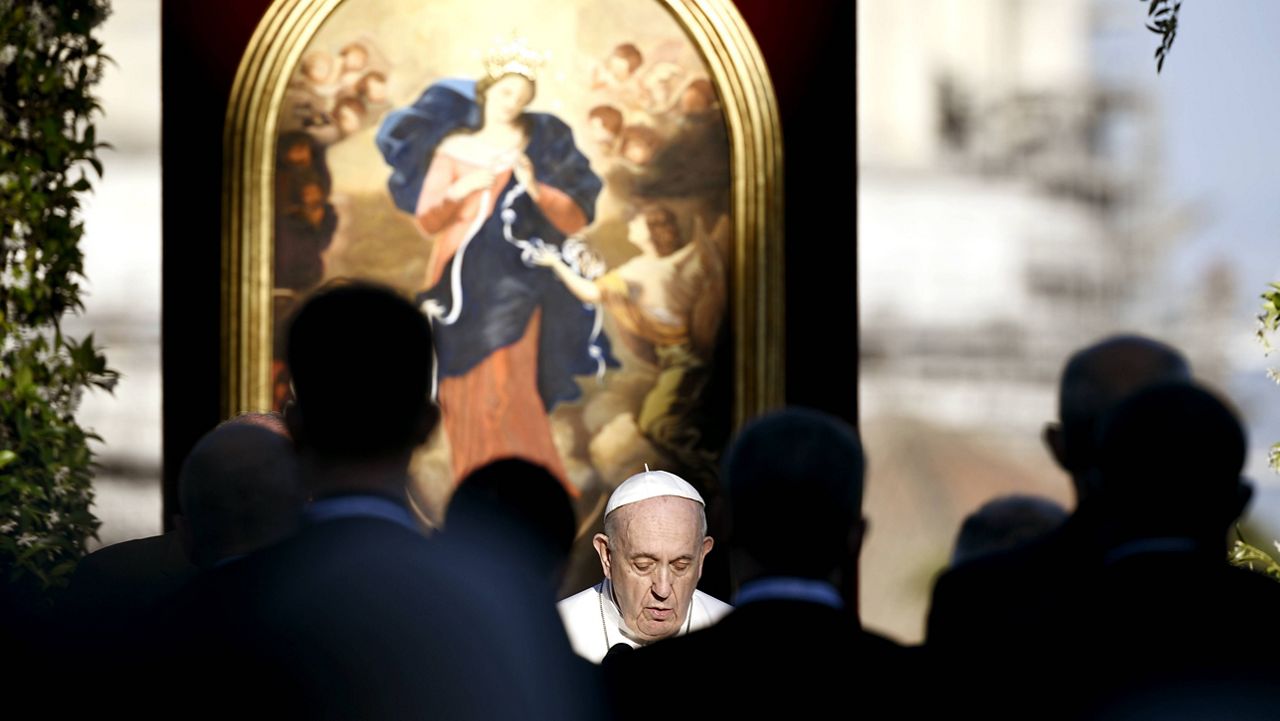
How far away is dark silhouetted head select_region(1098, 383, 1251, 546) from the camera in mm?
2566

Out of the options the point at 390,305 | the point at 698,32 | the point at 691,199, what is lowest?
the point at 390,305

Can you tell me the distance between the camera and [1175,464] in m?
2.58

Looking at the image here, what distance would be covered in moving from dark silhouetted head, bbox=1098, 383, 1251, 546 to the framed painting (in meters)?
5.10

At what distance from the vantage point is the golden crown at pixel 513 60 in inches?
306

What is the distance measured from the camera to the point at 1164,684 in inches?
98.0

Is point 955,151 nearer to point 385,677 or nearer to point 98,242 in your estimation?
point 98,242

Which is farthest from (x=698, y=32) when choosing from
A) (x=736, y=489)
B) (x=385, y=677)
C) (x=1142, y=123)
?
(x=385, y=677)

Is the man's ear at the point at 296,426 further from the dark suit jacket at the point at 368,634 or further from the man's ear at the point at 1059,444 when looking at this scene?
the man's ear at the point at 1059,444

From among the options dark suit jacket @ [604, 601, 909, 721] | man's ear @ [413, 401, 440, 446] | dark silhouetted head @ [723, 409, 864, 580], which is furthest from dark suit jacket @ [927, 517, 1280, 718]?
man's ear @ [413, 401, 440, 446]

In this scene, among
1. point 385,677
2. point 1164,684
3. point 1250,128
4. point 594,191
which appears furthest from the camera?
point 594,191

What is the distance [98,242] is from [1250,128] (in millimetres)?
5130

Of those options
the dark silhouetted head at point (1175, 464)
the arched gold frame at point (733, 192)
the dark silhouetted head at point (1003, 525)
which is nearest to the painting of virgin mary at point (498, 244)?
the arched gold frame at point (733, 192)

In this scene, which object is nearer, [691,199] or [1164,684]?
[1164,684]

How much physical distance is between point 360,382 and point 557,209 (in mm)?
5611
